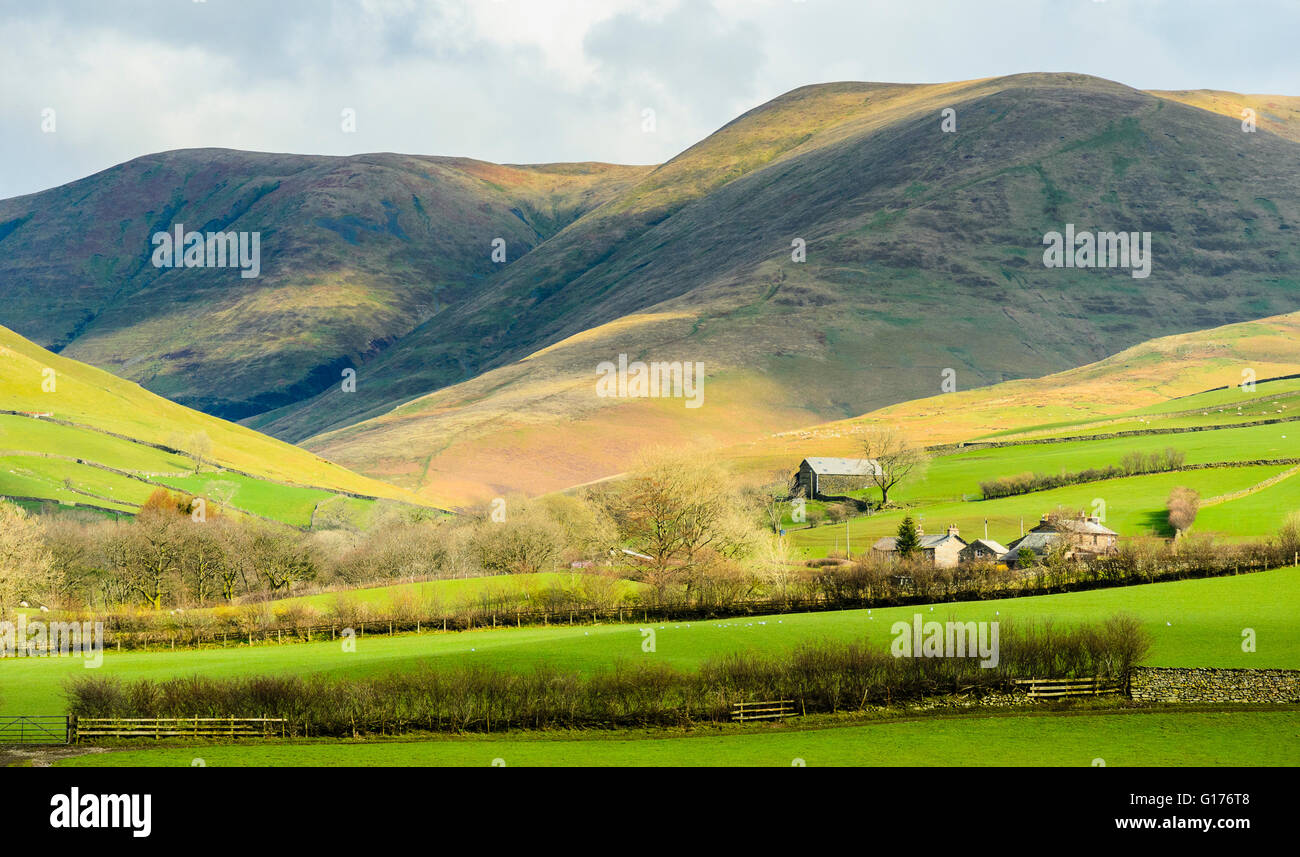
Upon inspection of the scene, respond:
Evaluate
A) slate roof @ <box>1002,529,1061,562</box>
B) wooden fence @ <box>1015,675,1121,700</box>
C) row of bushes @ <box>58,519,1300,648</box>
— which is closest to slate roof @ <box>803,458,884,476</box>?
slate roof @ <box>1002,529,1061,562</box>

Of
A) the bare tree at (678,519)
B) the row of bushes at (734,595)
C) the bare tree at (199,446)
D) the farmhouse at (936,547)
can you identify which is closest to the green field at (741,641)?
the row of bushes at (734,595)

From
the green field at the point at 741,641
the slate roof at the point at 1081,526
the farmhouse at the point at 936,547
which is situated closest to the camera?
the green field at the point at 741,641

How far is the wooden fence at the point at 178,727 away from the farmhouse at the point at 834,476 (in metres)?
75.5

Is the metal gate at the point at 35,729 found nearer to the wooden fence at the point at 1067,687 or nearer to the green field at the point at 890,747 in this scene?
the green field at the point at 890,747

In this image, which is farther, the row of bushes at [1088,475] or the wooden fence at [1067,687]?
the row of bushes at [1088,475]

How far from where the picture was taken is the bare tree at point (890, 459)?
111 meters

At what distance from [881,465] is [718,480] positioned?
33.6 meters

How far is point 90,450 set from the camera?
120062 mm

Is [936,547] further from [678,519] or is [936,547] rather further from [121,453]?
[121,453]

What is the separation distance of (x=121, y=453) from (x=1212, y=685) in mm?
107566

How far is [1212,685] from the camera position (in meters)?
42.2

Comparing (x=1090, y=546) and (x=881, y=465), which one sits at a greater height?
(x=881, y=465)

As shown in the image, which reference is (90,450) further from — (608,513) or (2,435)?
(608,513)
